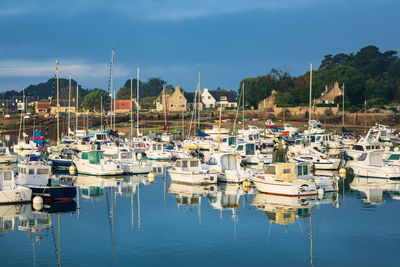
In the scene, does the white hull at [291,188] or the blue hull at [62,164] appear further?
the blue hull at [62,164]

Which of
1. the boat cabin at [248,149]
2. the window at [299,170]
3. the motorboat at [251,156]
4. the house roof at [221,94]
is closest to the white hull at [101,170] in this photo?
the motorboat at [251,156]

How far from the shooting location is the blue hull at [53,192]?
34.9 metres

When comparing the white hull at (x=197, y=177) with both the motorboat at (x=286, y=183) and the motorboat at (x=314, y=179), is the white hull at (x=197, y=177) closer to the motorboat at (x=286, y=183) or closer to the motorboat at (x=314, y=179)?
the motorboat at (x=286, y=183)

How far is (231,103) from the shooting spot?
159125mm

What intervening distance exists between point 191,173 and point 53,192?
37.5ft

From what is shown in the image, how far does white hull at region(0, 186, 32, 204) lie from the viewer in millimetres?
33662

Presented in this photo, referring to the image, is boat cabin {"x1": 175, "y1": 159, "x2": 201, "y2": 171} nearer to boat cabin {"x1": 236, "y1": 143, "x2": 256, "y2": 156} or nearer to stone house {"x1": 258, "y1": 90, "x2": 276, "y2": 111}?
boat cabin {"x1": 236, "y1": 143, "x2": 256, "y2": 156}

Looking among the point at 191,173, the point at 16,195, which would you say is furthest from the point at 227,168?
the point at 16,195

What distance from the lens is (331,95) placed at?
130625mm

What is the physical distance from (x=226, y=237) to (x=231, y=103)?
5183 inches

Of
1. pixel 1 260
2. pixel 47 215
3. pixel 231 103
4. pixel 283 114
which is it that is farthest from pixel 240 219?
pixel 231 103

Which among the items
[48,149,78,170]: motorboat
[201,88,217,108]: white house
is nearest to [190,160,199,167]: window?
[48,149,78,170]: motorboat

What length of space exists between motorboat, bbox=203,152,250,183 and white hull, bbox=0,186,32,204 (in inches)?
599

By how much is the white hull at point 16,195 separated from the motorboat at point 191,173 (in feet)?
41.7
